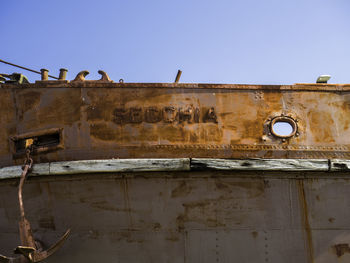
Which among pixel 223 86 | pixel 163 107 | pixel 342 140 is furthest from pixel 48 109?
pixel 342 140

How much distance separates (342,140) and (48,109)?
3798mm

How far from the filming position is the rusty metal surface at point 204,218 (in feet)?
14.5

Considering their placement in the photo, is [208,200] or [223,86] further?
[223,86]

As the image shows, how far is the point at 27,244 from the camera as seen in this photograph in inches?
167

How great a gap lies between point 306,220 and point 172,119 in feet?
6.67

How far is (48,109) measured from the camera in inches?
189

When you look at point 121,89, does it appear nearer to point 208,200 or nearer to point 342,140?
point 208,200

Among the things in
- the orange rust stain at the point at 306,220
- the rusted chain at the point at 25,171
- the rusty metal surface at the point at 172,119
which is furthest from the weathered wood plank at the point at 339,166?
the rusted chain at the point at 25,171

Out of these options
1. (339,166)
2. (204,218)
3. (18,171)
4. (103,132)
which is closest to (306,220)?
(339,166)

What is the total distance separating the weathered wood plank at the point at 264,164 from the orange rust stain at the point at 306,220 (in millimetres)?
220

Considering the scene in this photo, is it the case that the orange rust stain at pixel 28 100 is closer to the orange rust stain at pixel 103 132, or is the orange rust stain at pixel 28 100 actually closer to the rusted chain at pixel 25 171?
the rusted chain at pixel 25 171

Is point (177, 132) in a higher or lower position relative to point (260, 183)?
higher

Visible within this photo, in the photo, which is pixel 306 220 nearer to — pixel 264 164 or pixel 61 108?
pixel 264 164

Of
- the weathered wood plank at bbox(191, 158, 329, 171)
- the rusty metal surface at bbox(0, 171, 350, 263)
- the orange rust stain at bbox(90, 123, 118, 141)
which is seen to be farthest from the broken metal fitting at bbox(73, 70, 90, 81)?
the weathered wood plank at bbox(191, 158, 329, 171)
